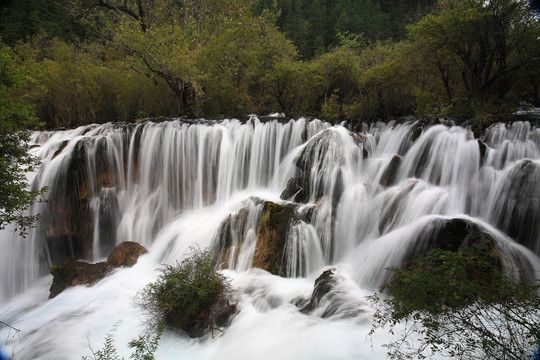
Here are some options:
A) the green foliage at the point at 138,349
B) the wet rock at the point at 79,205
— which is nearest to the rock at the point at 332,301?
the green foliage at the point at 138,349

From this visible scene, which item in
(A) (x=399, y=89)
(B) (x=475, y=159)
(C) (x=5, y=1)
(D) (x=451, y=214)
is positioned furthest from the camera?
(A) (x=399, y=89)

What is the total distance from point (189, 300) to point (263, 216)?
3.66 meters

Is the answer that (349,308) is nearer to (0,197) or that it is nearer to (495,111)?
(0,197)

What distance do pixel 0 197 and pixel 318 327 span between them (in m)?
7.77

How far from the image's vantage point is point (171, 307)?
6.66 metres

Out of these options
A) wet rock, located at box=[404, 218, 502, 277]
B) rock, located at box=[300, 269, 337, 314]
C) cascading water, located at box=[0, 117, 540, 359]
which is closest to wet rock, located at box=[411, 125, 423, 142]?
cascading water, located at box=[0, 117, 540, 359]

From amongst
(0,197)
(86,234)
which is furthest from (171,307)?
(86,234)

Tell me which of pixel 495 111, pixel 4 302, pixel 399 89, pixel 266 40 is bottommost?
pixel 4 302

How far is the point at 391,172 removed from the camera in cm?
1020

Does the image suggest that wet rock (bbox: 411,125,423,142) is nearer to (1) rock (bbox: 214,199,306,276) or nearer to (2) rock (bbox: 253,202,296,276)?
(1) rock (bbox: 214,199,306,276)

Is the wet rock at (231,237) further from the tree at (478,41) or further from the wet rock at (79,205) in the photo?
the tree at (478,41)

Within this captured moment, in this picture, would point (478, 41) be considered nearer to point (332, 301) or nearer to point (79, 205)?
point (332, 301)

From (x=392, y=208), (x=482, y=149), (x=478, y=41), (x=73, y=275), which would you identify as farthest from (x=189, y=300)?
(x=478, y=41)

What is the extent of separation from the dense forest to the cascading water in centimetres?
274
